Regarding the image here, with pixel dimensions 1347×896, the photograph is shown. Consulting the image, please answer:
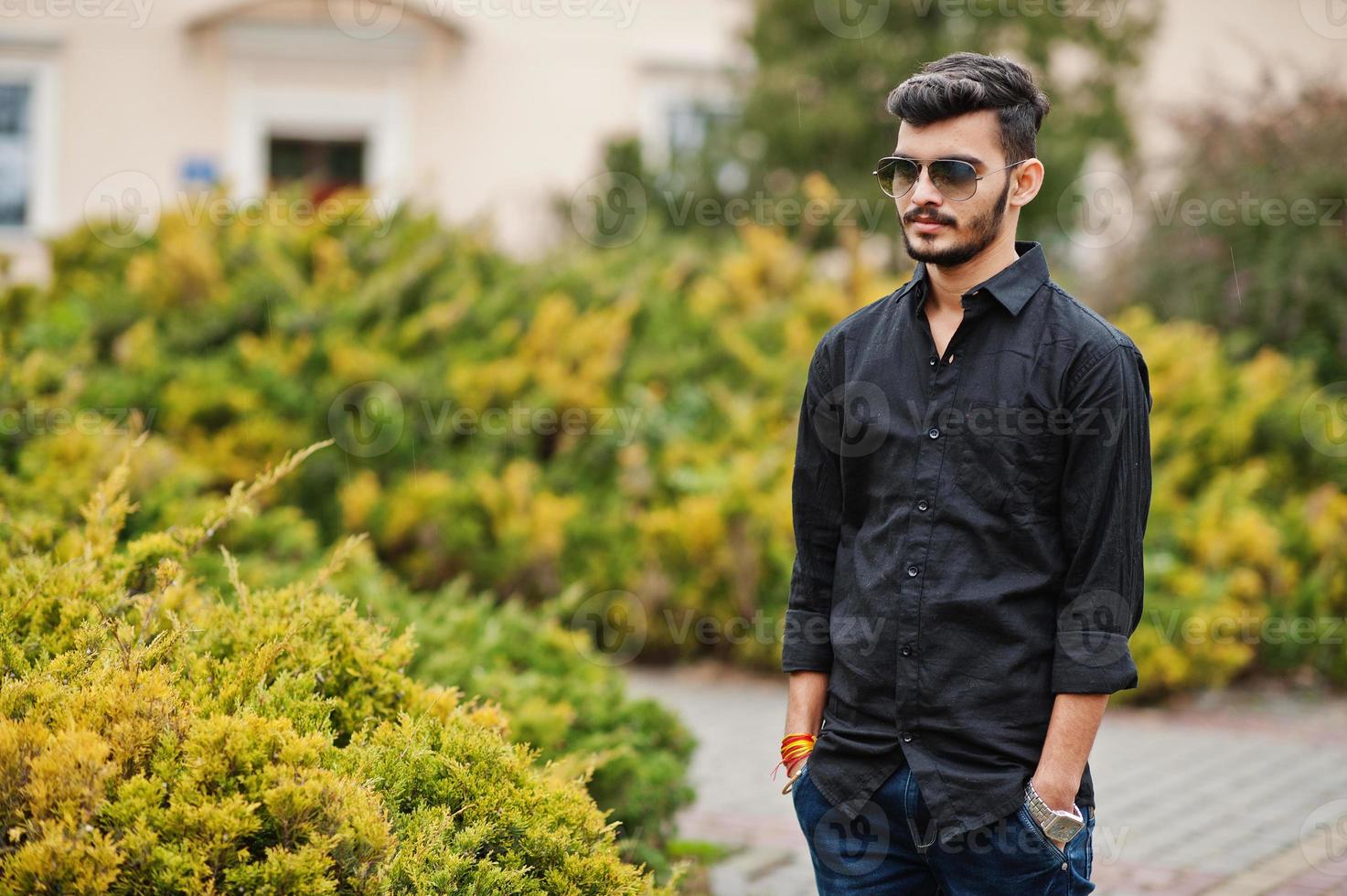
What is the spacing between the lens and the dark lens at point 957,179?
2486 millimetres

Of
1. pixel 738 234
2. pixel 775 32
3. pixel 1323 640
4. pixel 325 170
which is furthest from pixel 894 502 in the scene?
pixel 325 170

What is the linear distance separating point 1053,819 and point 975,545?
502 mm

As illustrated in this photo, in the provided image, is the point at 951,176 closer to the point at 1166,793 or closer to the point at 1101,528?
the point at 1101,528

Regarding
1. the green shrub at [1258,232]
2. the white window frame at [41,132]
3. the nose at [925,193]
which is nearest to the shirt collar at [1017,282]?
the nose at [925,193]

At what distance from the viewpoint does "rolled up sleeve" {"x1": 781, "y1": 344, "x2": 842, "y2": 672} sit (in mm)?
2684

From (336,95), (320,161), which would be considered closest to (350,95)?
(336,95)

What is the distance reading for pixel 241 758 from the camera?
2.45m

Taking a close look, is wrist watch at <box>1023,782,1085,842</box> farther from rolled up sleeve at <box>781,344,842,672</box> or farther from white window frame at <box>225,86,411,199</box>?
white window frame at <box>225,86,411,199</box>

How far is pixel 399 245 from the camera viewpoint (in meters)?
9.28

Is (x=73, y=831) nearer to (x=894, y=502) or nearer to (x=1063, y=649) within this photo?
(x=894, y=502)

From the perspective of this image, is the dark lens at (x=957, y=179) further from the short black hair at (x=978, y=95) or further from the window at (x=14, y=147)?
the window at (x=14, y=147)

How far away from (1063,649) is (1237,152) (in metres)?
9.23

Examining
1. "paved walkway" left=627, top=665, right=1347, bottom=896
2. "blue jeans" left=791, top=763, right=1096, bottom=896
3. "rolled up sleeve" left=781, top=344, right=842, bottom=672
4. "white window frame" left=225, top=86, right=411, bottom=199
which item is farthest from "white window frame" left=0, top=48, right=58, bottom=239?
"blue jeans" left=791, top=763, right=1096, bottom=896

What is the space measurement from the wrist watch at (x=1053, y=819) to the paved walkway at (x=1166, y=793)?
220 cm
